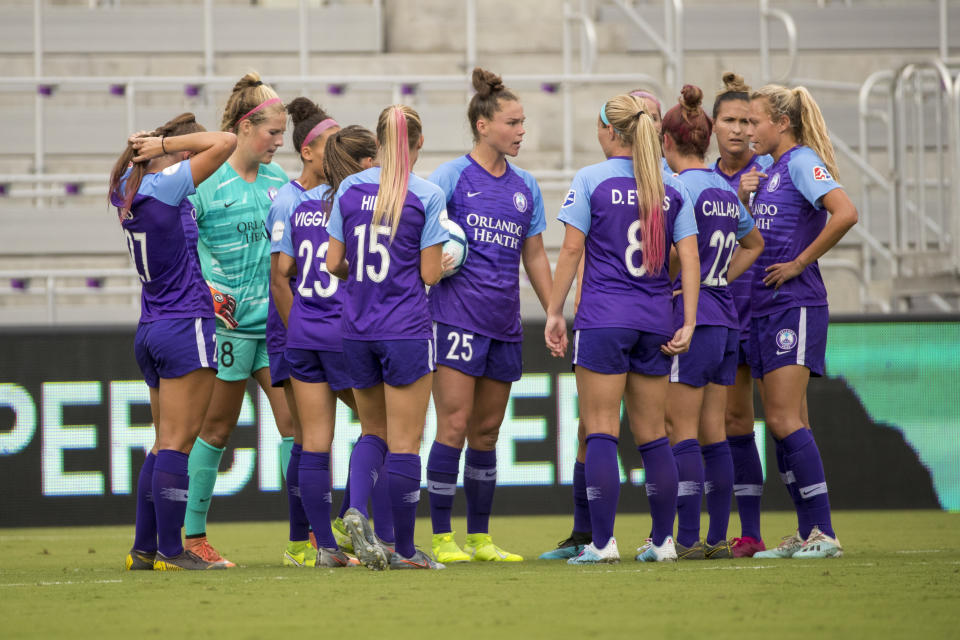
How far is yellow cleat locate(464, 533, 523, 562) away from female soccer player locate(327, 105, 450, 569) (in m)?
0.83

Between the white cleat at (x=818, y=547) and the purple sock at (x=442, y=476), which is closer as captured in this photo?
the white cleat at (x=818, y=547)

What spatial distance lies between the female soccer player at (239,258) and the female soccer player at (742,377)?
228cm

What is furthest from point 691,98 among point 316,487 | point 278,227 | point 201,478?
point 201,478

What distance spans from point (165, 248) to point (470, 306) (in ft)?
4.85

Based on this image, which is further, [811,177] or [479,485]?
[479,485]

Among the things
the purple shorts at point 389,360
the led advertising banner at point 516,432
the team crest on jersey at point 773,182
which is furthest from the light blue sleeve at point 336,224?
the led advertising banner at point 516,432

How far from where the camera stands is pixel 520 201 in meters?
6.49

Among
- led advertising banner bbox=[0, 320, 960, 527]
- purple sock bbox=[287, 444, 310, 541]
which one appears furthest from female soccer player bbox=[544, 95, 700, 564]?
led advertising banner bbox=[0, 320, 960, 527]

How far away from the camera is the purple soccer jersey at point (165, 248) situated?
18.9ft

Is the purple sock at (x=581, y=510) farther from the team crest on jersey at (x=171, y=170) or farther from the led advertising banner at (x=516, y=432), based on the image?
the led advertising banner at (x=516, y=432)

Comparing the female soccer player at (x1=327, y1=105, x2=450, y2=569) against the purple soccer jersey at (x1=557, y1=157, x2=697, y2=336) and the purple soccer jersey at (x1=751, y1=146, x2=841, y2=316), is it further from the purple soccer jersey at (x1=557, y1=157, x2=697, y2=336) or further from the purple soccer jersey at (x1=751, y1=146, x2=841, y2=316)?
the purple soccer jersey at (x1=751, y1=146, x2=841, y2=316)

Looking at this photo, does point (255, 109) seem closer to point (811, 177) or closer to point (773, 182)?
point (773, 182)

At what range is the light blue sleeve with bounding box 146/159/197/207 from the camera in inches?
227

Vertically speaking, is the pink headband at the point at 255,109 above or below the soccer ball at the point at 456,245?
above
